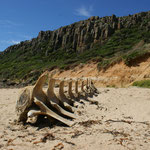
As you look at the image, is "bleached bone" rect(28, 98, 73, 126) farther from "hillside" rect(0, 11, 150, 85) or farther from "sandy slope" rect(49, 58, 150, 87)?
"hillside" rect(0, 11, 150, 85)

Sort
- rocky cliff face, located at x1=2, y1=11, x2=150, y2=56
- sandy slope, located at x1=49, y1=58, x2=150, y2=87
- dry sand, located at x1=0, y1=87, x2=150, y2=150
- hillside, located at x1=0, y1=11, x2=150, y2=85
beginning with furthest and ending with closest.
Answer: rocky cliff face, located at x1=2, y1=11, x2=150, y2=56
hillside, located at x1=0, y1=11, x2=150, y2=85
sandy slope, located at x1=49, y1=58, x2=150, y2=87
dry sand, located at x1=0, y1=87, x2=150, y2=150

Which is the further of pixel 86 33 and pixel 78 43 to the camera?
pixel 78 43

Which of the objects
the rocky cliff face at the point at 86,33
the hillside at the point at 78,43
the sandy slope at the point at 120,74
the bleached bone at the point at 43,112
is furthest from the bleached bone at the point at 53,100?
the rocky cliff face at the point at 86,33

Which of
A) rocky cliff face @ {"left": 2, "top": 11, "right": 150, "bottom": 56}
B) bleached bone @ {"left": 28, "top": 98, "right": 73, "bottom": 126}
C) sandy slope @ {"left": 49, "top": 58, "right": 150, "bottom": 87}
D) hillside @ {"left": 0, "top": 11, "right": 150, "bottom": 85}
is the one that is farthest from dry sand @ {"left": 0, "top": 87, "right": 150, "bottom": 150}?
rocky cliff face @ {"left": 2, "top": 11, "right": 150, "bottom": 56}

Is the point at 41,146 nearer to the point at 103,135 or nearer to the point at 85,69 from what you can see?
the point at 103,135

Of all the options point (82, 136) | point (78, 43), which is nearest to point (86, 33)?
point (78, 43)

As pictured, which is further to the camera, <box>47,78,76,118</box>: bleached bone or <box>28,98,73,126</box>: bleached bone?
<box>47,78,76,118</box>: bleached bone

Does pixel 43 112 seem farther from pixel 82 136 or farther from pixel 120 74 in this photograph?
pixel 120 74

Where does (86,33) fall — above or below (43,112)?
above

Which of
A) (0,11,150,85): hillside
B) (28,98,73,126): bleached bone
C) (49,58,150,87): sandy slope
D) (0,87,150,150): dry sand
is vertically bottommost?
(0,87,150,150): dry sand

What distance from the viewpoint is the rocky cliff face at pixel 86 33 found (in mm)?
41406

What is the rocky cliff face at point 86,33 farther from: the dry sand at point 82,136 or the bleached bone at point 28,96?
the dry sand at point 82,136

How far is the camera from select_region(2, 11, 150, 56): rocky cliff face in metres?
41.4

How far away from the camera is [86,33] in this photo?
44.6m
